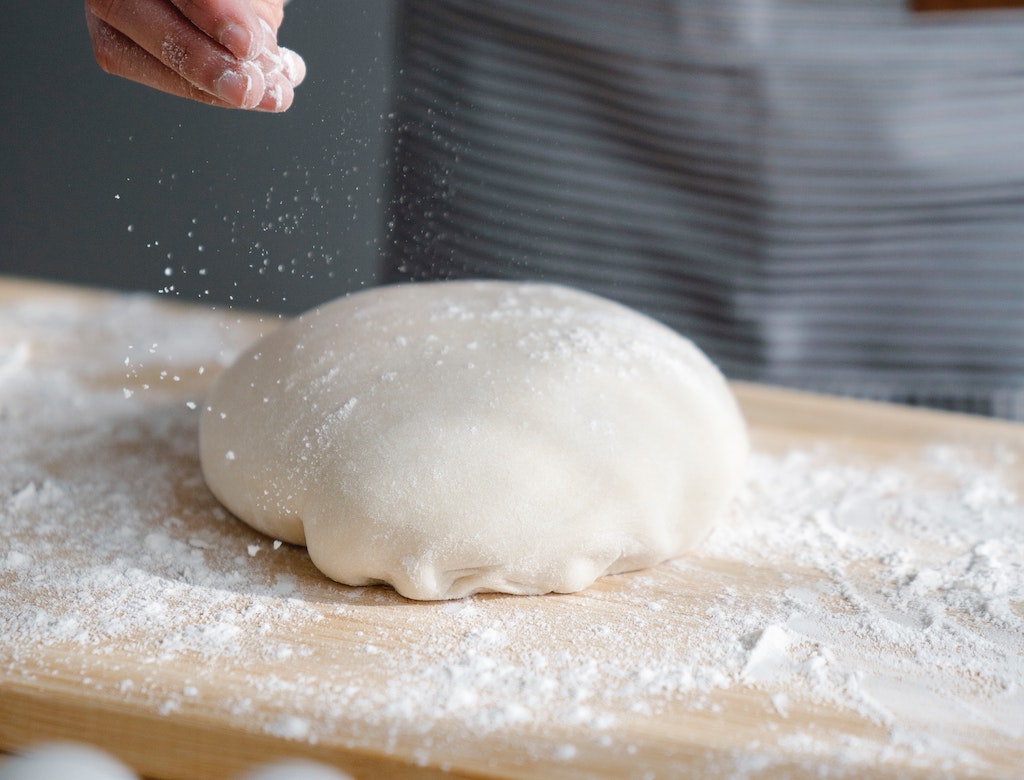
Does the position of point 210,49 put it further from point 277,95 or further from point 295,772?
point 295,772

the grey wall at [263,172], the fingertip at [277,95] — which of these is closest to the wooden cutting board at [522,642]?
the grey wall at [263,172]

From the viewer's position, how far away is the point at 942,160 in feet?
4.40

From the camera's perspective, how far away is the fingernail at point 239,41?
2.65ft

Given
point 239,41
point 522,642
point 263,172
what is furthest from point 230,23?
point 522,642

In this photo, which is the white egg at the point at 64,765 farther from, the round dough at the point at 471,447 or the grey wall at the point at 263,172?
the grey wall at the point at 263,172

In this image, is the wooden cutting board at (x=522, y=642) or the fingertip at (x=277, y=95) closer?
the wooden cutting board at (x=522, y=642)

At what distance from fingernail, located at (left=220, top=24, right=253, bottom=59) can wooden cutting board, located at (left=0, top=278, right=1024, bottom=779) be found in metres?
0.42

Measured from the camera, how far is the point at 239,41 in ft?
2.66

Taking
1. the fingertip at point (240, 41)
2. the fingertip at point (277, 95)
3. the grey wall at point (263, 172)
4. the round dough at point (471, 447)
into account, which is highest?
the fingertip at point (240, 41)

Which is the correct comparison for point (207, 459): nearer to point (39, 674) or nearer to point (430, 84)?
point (39, 674)

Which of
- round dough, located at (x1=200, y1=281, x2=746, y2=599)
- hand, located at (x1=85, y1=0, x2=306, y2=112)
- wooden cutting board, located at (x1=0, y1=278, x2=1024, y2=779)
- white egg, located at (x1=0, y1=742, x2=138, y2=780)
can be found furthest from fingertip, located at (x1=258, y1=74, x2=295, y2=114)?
white egg, located at (x1=0, y1=742, x2=138, y2=780)

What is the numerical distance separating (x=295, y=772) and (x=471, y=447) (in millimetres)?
290

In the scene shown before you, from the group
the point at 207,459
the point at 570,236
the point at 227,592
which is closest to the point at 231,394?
the point at 207,459

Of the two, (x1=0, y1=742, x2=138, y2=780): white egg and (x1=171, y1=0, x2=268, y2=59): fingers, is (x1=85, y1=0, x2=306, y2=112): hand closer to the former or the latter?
(x1=171, y1=0, x2=268, y2=59): fingers
